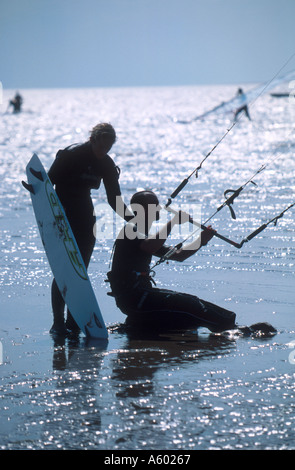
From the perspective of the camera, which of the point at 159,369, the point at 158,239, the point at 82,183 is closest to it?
the point at 159,369

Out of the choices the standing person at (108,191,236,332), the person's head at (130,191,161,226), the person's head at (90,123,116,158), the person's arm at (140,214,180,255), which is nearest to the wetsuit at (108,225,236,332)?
the standing person at (108,191,236,332)

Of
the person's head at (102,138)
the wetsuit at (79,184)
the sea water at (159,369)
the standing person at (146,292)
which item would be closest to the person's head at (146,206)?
the standing person at (146,292)

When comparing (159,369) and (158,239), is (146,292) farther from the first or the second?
(159,369)

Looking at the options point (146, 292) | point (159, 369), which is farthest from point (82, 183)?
point (159, 369)

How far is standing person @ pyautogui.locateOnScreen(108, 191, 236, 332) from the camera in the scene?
20.2 ft

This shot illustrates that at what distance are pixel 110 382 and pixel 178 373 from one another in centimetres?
47

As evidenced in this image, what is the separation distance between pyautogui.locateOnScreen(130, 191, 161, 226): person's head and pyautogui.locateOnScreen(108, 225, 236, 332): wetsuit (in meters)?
0.22

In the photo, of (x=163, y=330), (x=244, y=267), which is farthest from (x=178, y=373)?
(x=244, y=267)

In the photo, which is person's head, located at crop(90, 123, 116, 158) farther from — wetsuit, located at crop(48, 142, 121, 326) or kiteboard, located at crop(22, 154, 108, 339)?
kiteboard, located at crop(22, 154, 108, 339)

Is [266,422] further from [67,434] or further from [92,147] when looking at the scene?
[92,147]

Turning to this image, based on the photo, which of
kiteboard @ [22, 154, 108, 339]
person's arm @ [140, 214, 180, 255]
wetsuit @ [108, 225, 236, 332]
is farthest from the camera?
wetsuit @ [108, 225, 236, 332]

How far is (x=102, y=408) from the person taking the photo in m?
4.54

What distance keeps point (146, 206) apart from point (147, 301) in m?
0.76

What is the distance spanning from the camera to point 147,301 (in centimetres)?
628
